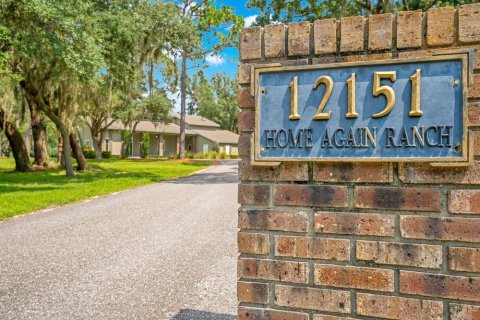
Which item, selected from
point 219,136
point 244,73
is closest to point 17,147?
point 244,73

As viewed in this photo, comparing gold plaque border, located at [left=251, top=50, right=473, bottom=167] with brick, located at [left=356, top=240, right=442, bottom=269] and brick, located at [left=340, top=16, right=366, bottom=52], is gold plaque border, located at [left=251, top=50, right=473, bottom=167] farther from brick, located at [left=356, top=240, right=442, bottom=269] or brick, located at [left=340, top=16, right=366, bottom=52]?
brick, located at [left=356, top=240, right=442, bottom=269]

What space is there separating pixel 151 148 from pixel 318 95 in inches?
1856

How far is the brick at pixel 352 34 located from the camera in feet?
5.57

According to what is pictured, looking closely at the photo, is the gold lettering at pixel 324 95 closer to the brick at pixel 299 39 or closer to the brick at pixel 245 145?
the brick at pixel 299 39

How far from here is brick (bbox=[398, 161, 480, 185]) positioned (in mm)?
1561

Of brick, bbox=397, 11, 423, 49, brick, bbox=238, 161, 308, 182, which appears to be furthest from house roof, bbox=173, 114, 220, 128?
brick, bbox=397, 11, 423, 49

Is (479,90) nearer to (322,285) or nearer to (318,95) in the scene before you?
(318,95)

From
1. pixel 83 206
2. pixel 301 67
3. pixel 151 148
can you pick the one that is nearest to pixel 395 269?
pixel 301 67

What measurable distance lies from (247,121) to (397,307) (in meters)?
1.05

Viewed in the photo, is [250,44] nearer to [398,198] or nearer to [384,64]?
[384,64]

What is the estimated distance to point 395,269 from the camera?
166 cm

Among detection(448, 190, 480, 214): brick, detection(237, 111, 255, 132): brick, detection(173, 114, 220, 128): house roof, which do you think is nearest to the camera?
detection(448, 190, 480, 214): brick

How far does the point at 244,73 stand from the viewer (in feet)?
6.23

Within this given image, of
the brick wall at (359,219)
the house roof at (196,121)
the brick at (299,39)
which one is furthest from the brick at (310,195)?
the house roof at (196,121)
